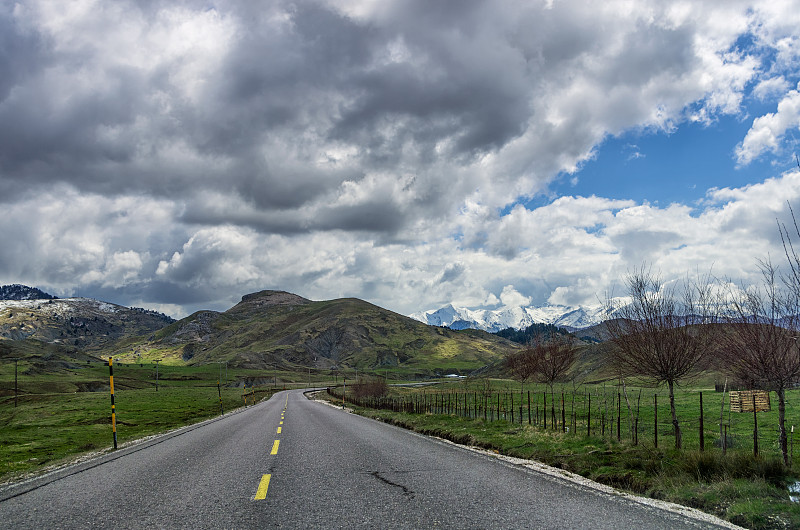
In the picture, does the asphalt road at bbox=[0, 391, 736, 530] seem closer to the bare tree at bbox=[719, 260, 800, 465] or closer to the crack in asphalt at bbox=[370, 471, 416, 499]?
the crack in asphalt at bbox=[370, 471, 416, 499]

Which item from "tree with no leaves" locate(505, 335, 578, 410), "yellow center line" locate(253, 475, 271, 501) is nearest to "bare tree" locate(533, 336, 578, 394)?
"tree with no leaves" locate(505, 335, 578, 410)

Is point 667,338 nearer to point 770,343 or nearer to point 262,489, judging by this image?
point 770,343

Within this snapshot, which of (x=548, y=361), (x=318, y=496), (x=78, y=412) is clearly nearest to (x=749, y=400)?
(x=318, y=496)

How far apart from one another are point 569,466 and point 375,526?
7.71m

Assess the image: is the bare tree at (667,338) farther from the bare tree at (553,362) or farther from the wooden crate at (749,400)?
the bare tree at (553,362)

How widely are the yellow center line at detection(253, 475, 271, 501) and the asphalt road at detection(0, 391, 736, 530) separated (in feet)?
0.08

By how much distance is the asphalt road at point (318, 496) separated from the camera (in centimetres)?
760

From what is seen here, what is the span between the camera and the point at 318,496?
29.6ft

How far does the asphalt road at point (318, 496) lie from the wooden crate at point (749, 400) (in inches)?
323

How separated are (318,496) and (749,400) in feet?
46.9

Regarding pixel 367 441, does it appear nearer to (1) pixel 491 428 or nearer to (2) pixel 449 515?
(1) pixel 491 428

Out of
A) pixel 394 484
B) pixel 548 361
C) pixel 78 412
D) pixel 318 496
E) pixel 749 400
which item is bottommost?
pixel 78 412

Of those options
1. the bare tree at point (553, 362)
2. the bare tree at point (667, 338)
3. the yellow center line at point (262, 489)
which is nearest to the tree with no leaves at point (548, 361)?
the bare tree at point (553, 362)

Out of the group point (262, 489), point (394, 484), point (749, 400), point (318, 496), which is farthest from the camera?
point (749, 400)
